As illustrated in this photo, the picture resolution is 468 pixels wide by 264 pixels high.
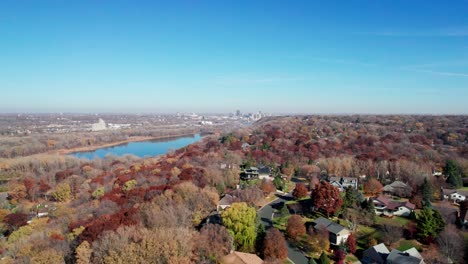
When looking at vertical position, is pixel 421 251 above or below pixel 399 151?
below

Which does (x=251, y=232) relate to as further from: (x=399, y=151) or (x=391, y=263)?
(x=399, y=151)

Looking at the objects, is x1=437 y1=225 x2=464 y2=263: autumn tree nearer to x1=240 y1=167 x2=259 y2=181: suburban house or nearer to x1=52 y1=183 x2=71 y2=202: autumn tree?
x1=240 y1=167 x2=259 y2=181: suburban house

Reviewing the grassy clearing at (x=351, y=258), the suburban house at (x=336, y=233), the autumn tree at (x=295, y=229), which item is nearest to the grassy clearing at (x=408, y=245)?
the grassy clearing at (x=351, y=258)

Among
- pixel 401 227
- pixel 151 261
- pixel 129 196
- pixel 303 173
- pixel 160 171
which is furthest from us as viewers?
pixel 303 173

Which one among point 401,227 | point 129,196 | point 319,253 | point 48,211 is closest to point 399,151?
point 401,227

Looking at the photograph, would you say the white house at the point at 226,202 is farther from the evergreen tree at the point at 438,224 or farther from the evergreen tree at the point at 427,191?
the evergreen tree at the point at 427,191
